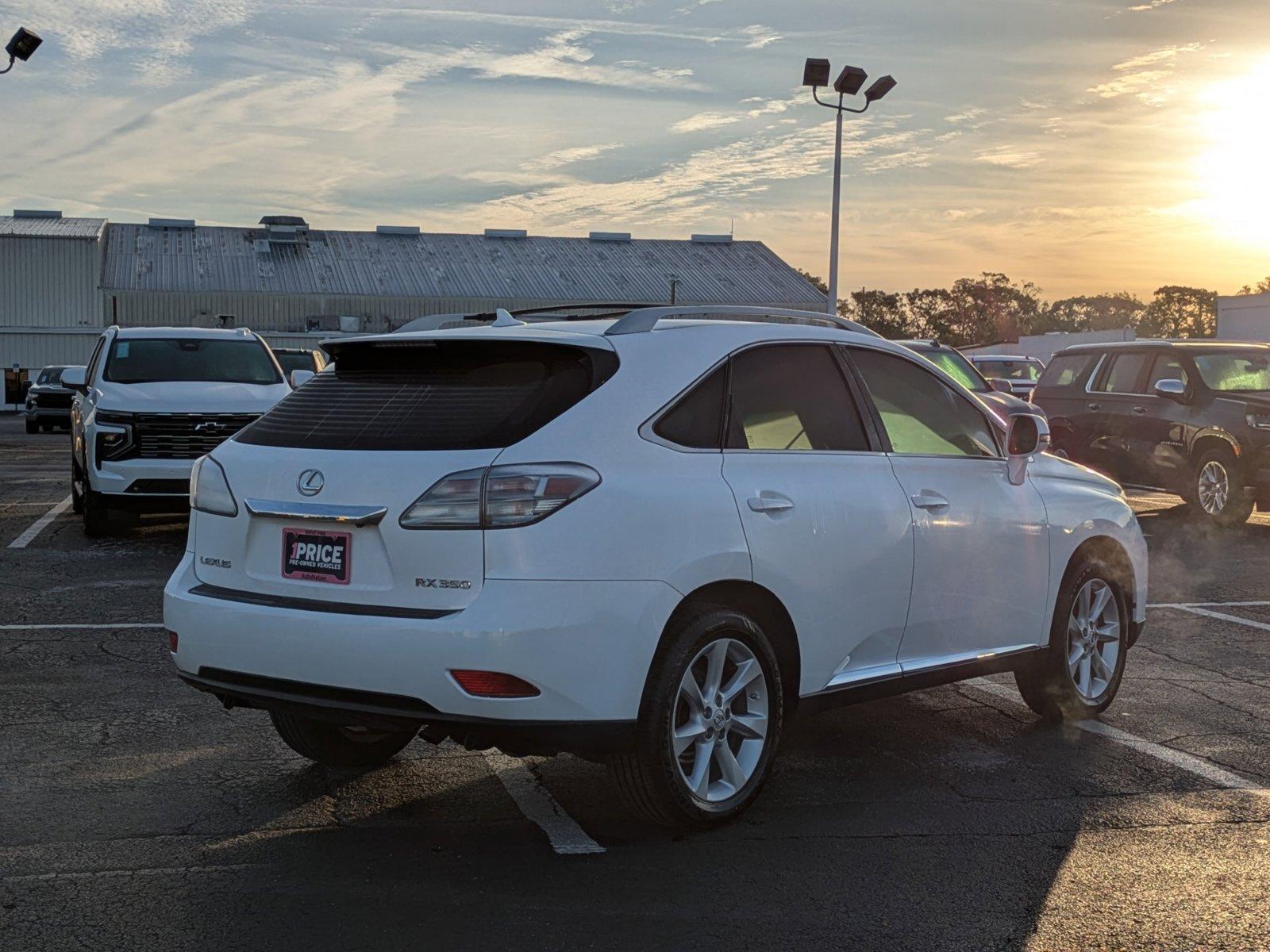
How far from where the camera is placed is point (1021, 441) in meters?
6.33

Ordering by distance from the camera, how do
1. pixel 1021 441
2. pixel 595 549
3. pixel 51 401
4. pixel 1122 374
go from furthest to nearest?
pixel 51 401, pixel 1122 374, pixel 1021 441, pixel 595 549

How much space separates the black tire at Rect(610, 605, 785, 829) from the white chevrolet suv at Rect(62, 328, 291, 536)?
8.81 metres

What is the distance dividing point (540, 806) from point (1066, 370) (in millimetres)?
14107

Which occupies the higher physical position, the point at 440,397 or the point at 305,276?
the point at 305,276

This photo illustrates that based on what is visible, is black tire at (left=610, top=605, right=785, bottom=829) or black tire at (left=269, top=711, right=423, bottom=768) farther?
black tire at (left=269, top=711, right=423, bottom=768)

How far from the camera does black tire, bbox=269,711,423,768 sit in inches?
227

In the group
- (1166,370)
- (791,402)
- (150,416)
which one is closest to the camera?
(791,402)

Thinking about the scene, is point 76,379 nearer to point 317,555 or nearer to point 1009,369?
point 317,555

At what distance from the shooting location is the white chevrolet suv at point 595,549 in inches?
180

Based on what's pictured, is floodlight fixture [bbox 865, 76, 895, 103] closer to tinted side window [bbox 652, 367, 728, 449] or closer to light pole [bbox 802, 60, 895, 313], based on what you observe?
light pole [bbox 802, 60, 895, 313]

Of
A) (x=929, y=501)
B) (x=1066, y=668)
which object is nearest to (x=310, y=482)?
(x=929, y=501)

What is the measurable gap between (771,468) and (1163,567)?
A: 8410 millimetres

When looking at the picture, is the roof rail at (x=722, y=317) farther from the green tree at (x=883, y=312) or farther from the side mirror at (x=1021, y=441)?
the green tree at (x=883, y=312)

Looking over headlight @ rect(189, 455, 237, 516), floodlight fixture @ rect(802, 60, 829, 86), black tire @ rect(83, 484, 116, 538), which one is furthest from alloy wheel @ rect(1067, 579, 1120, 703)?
floodlight fixture @ rect(802, 60, 829, 86)
